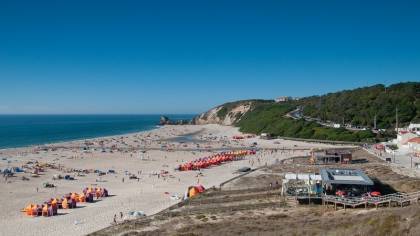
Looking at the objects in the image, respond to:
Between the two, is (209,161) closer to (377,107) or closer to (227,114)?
(377,107)

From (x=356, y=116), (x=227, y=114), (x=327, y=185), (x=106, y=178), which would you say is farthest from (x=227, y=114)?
(x=327, y=185)

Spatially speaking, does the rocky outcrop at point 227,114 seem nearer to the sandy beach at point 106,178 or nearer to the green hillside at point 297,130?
the green hillside at point 297,130

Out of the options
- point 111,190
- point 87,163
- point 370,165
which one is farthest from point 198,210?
point 87,163

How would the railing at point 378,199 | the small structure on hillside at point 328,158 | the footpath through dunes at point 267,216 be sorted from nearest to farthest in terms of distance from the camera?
the footpath through dunes at point 267,216, the railing at point 378,199, the small structure on hillside at point 328,158

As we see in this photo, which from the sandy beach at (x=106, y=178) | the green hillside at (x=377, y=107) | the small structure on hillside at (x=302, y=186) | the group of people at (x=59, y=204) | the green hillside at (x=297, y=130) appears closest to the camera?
the small structure on hillside at (x=302, y=186)

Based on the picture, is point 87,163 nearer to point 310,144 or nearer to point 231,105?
point 310,144

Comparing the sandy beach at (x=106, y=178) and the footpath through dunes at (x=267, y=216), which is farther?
the sandy beach at (x=106, y=178)

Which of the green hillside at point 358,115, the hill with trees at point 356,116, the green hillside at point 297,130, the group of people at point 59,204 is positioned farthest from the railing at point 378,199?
the green hillside at point 297,130
